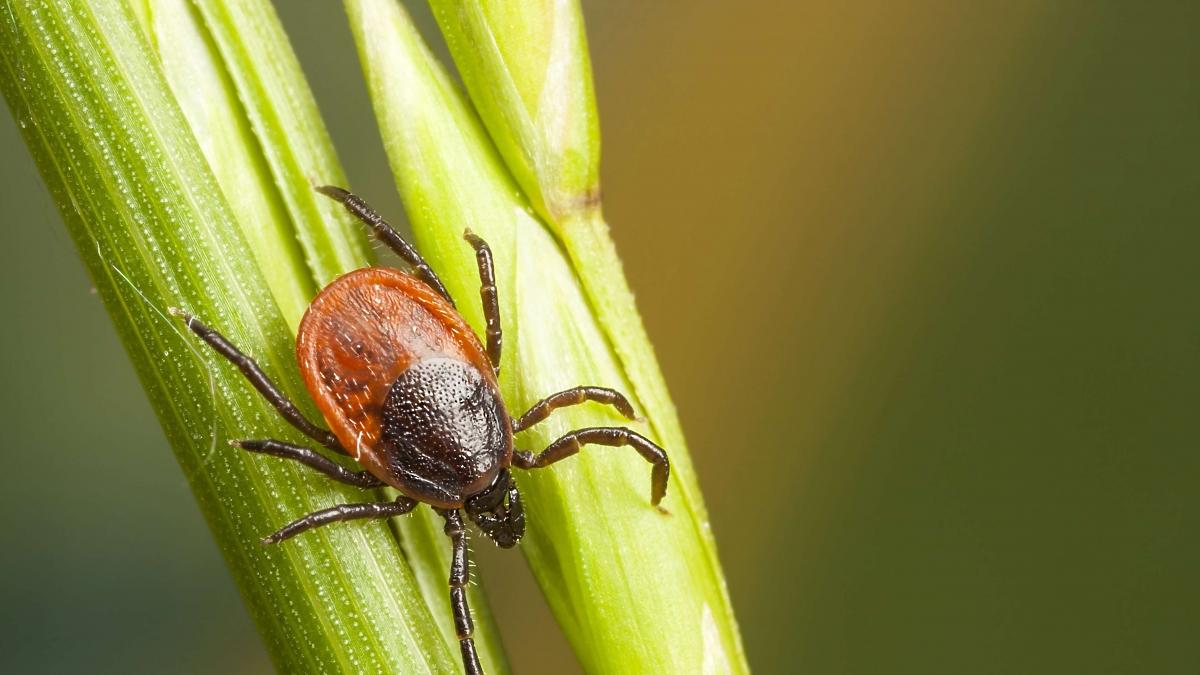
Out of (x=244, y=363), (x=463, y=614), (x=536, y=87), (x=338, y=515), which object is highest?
(x=536, y=87)

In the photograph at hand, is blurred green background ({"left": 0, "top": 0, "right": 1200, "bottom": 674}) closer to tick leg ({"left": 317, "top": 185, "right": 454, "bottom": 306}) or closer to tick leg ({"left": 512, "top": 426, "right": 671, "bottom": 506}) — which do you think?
tick leg ({"left": 317, "top": 185, "right": 454, "bottom": 306})

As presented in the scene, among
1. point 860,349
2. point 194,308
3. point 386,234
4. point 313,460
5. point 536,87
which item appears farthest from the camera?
point 860,349

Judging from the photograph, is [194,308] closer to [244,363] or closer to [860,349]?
[244,363]

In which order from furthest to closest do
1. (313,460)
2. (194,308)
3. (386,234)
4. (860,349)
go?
(860,349) < (386,234) < (313,460) < (194,308)

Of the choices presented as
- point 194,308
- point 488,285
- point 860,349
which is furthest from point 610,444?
point 860,349

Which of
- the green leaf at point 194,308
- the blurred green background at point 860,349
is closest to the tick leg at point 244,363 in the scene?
the green leaf at point 194,308

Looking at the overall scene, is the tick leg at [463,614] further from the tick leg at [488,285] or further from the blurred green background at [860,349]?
the blurred green background at [860,349]

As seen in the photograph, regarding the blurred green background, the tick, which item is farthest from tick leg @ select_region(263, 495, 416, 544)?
the blurred green background
